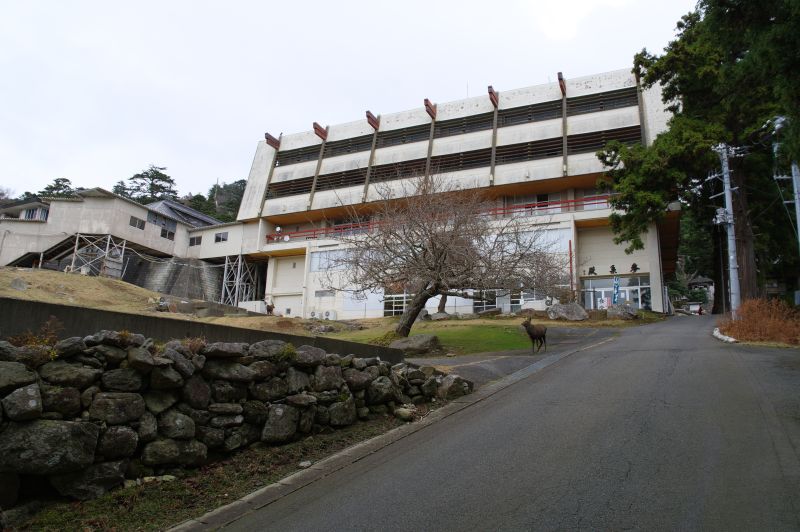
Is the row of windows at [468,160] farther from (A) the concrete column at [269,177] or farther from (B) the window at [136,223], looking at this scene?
(B) the window at [136,223]

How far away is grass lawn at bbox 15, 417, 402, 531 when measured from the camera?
182 inches

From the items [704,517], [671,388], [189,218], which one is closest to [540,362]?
[671,388]

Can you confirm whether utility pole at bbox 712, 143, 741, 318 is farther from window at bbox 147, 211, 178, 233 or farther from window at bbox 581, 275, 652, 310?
window at bbox 147, 211, 178, 233

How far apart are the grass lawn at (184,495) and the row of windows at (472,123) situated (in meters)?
39.0

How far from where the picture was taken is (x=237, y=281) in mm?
47719

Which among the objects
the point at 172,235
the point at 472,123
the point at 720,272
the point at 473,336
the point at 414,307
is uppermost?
the point at 472,123

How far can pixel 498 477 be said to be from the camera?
5.86m

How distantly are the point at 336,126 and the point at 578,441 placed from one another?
45933 millimetres

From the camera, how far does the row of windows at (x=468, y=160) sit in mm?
37969

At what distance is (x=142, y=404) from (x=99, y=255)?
138 ft

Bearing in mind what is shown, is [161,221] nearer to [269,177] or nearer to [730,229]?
[269,177]

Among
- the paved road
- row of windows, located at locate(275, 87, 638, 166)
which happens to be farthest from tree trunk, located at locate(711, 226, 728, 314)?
the paved road

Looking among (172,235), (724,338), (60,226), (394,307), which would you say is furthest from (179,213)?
(724,338)

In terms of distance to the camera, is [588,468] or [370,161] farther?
[370,161]
